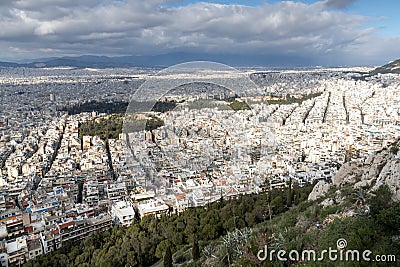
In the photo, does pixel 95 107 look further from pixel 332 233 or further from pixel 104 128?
pixel 332 233

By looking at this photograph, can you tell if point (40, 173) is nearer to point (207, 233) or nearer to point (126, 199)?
point (126, 199)

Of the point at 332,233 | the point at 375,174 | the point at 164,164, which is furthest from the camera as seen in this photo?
the point at 164,164

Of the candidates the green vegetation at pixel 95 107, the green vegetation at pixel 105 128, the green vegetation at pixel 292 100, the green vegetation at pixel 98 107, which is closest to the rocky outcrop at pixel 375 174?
the green vegetation at pixel 105 128

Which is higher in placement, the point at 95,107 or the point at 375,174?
the point at 375,174

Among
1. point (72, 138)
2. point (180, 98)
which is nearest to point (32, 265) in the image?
point (180, 98)

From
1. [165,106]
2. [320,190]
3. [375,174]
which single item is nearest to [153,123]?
[165,106]

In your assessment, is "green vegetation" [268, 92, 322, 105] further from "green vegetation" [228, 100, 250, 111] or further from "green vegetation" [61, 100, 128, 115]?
"green vegetation" [228, 100, 250, 111]
